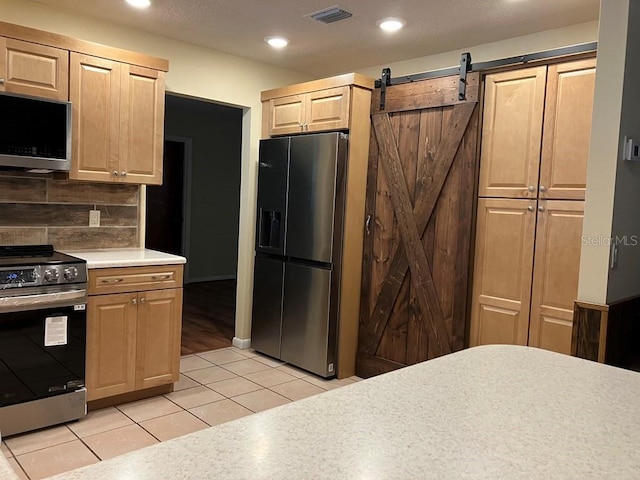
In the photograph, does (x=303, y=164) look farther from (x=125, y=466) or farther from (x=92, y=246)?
(x=125, y=466)

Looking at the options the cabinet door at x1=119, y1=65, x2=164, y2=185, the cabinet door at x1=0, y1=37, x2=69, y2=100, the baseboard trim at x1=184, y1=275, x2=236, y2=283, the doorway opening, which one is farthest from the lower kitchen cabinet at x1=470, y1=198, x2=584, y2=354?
the baseboard trim at x1=184, y1=275, x2=236, y2=283

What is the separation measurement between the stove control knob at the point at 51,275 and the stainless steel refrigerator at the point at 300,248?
5.59 feet

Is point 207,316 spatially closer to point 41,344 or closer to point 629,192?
point 41,344

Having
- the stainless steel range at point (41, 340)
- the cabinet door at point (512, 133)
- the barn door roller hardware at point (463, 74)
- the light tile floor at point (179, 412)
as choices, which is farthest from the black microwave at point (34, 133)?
the cabinet door at point (512, 133)

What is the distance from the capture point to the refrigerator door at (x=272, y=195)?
3988 mm

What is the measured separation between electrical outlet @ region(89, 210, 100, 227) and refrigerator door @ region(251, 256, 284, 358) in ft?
4.21

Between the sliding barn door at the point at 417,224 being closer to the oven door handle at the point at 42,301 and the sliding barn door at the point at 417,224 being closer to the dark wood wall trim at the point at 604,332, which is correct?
the dark wood wall trim at the point at 604,332

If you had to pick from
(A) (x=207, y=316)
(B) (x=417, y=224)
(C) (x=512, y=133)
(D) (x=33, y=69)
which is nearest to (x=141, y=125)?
(D) (x=33, y=69)

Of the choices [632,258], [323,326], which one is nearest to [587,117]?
[632,258]

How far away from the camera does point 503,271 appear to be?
309cm

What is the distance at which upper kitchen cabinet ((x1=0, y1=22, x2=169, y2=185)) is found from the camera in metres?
2.87

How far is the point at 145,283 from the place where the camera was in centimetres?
312

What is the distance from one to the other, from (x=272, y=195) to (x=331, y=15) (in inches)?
57.6

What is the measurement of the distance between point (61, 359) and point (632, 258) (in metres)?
2.99
